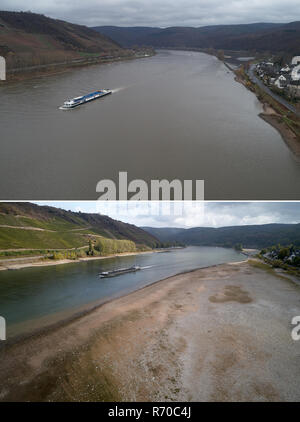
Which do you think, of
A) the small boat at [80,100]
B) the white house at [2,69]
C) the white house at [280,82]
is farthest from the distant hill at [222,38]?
the white house at [2,69]

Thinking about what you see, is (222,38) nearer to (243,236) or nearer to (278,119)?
(243,236)

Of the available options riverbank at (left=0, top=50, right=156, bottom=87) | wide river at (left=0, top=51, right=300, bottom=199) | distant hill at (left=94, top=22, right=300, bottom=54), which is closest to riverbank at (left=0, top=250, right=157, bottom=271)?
wide river at (left=0, top=51, right=300, bottom=199)

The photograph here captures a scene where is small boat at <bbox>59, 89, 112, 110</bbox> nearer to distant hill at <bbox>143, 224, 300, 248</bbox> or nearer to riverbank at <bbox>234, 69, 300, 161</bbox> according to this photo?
riverbank at <bbox>234, 69, 300, 161</bbox>

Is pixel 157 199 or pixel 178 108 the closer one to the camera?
pixel 157 199

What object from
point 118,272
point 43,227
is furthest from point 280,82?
point 43,227
